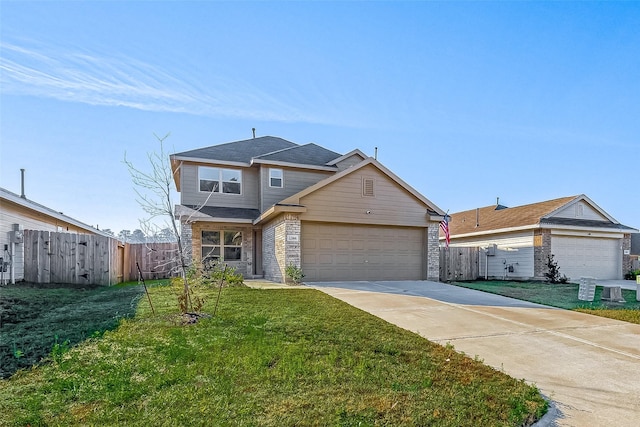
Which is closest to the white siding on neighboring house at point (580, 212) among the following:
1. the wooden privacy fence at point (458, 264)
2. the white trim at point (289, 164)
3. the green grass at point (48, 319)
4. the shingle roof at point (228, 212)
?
the wooden privacy fence at point (458, 264)

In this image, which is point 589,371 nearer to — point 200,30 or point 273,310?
point 273,310

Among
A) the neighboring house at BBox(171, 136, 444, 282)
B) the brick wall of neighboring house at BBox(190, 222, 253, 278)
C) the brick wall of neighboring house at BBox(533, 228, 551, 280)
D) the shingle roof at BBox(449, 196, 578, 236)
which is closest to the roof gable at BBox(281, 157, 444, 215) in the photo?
the neighboring house at BBox(171, 136, 444, 282)

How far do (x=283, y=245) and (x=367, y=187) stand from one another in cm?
400

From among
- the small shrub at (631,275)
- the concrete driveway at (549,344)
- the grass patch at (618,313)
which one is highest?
the concrete driveway at (549,344)

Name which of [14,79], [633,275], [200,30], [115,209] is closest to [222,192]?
[115,209]

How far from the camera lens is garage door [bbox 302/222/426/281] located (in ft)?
41.6

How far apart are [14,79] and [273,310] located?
6.51m

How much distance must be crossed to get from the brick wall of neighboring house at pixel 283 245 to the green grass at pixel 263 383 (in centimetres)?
663

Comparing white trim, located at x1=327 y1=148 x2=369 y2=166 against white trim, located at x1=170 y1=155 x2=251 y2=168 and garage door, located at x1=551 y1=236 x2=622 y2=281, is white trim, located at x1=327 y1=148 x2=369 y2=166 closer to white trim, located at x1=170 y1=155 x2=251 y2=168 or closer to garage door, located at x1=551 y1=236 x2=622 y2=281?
white trim, located at x1=170 y1=155 x2=251 y2=168

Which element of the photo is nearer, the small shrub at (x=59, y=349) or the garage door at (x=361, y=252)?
the small shrub at (x=59, y=349)

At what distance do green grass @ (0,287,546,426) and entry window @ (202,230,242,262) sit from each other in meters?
9.85

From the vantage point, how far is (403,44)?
9938 millimetres

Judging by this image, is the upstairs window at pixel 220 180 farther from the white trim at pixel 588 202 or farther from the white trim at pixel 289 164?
the white trim at pixel 588 202

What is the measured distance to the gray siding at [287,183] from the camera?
15.2 m
